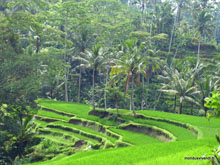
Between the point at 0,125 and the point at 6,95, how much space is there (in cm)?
183

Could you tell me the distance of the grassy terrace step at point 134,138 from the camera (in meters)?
15.8

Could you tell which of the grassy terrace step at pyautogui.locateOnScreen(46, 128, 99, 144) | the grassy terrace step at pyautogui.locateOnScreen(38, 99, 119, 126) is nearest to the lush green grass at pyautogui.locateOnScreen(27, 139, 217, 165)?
the grassy terrace step at pyautogui.locateOnScreen(46, 128, 99, 144)

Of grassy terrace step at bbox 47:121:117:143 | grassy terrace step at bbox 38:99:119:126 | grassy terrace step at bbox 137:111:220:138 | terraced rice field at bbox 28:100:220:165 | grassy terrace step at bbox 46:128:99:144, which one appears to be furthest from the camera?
grassy terrace step at bbox 38:99:119:126

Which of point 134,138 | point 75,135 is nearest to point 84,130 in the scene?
point 75,135

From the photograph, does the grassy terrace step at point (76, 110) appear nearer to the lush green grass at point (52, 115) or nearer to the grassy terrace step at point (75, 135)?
the lush green grass at point (52, 115)

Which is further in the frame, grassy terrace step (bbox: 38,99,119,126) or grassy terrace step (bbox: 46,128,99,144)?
grassy terrace step (bbox: 38,99,119,126)

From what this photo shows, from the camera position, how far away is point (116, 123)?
67.3 feet

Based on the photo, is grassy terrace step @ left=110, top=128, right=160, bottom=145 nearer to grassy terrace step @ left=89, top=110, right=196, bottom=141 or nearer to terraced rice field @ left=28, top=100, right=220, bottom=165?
terraced rice field @ left=28, top=100, right=220, bottom=165

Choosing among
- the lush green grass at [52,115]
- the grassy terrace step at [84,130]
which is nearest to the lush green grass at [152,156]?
the grassy terrace step at [84,130]

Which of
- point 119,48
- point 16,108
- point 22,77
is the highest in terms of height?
point 119,48

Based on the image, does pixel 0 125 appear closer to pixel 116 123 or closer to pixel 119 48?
pixel 116 123

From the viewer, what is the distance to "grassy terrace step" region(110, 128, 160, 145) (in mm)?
15755

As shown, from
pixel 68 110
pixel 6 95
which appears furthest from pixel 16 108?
pixel 68 110

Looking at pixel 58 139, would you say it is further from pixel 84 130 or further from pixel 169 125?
pixel 169 125
